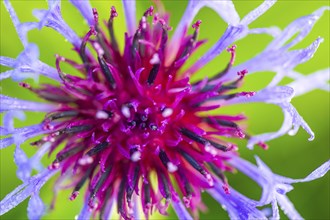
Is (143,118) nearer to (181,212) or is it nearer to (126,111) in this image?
(126,111)

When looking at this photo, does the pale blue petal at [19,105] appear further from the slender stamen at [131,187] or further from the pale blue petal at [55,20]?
the slender stamen at [131,187]

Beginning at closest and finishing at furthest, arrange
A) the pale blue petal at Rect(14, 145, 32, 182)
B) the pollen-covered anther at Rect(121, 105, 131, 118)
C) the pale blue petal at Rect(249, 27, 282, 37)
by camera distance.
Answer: the pale blue petal at Rect(14, 145, 32, 182), the pollen-covered anther at Rect(121, 105, 131, 118), the pale blue petal at Rect(249, 27, 282, 37)

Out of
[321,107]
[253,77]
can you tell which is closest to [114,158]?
[253,77]

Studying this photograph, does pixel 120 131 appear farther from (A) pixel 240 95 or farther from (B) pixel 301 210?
(B) pixel 301 210

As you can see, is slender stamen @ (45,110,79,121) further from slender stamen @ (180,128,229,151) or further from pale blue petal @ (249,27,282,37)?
pale blue petal @ (249,27,282,37)

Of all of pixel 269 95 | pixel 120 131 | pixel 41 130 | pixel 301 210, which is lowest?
pixel 301 210

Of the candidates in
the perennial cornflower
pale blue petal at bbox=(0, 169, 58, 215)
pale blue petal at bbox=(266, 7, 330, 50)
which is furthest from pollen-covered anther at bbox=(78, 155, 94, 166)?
pale blue petal at bbox=(266, 7, 330, 50)
